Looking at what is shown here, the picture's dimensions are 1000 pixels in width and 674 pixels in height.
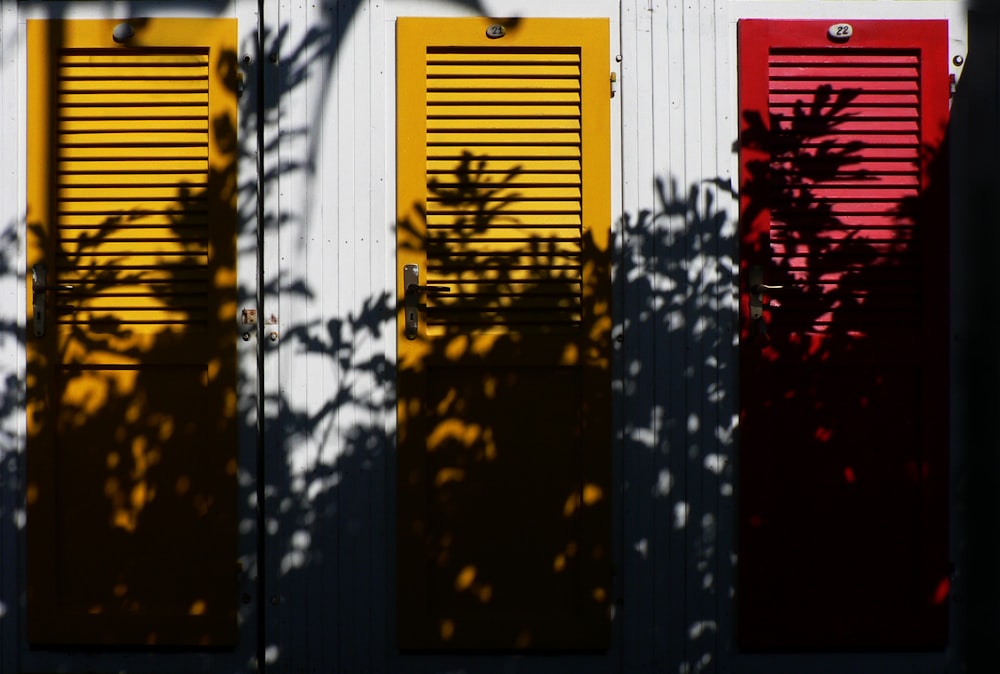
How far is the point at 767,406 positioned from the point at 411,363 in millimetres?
1546

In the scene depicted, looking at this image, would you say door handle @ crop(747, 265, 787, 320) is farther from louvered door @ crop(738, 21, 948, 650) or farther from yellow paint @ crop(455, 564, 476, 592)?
yellow paint @ crop(455, 564, 476, 592)

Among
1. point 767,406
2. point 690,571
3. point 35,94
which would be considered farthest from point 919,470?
point 35,94

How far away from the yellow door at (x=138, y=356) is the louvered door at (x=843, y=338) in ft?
7.43

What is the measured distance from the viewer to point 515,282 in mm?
4359

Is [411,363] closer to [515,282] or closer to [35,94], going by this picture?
[515,282]

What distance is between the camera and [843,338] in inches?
172

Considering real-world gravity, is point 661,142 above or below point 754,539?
above

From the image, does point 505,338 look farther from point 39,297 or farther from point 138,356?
point 39,297

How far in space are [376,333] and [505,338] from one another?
56 centimetres

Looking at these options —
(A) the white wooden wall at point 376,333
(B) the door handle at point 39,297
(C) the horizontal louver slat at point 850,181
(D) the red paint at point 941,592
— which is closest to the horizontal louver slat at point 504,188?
(A) the white wooden wall at point 376,333

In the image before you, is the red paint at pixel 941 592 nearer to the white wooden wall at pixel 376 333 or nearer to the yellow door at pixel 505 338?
the white wooden wall at pixel 376 333

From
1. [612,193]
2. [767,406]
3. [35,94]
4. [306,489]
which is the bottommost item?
[306,489]

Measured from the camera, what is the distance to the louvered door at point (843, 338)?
14.3ft

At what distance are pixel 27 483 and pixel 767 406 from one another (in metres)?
3.21
